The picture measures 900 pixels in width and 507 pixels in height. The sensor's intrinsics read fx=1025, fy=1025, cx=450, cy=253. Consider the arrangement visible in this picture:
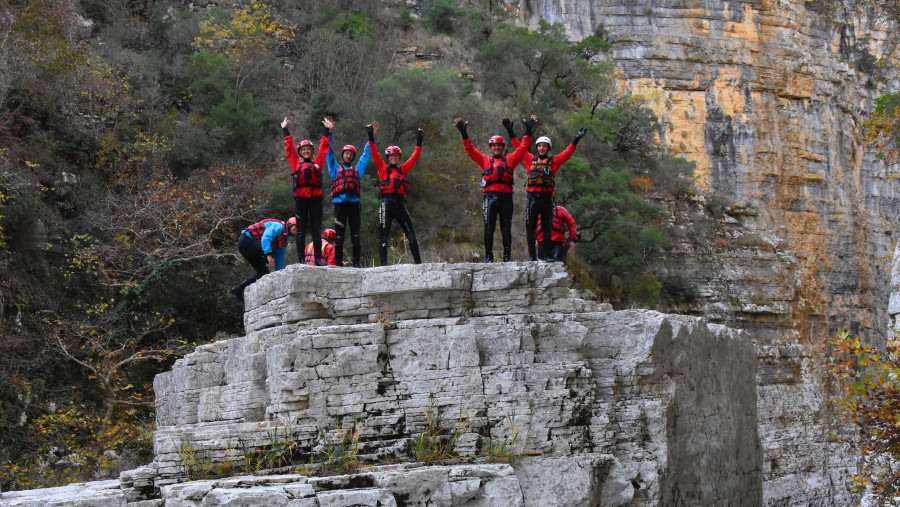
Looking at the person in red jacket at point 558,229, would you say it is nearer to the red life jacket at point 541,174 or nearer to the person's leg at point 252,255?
the red life jacket at point 541,174

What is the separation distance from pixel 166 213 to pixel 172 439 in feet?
34.2

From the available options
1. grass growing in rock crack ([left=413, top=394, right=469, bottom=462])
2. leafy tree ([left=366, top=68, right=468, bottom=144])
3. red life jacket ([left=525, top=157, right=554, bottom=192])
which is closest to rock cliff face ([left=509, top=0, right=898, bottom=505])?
leafy tree ([left=366, top=68, right=468, bottom=144])

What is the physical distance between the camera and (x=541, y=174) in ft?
37.6

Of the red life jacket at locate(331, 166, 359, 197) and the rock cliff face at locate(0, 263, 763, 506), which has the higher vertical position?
the red life jacket at locate(331, 166, 359, 197)

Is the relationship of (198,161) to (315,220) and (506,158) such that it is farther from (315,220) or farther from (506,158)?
(506,158)

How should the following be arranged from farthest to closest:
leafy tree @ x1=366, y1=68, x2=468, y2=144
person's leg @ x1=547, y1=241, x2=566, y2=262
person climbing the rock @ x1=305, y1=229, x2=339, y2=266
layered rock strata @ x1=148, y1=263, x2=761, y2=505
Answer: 1. leafy tree @ x1=366, y1=68, x2=468, y2=144
2. person's leg @ x1=547, y1=241, x2=566, y2=262
3. person climbing the rock @ x1=305, y1=229, x2=339, y2=266
4. layered rock strata @ x1=148, y1=263, x2=761, y2=505

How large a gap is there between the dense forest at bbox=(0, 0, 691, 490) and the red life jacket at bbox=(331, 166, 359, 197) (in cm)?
642

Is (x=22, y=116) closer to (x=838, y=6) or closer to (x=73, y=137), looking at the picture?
(x=73, y=137)

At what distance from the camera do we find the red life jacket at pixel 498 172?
11.4 m

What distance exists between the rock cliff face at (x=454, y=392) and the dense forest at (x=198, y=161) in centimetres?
631

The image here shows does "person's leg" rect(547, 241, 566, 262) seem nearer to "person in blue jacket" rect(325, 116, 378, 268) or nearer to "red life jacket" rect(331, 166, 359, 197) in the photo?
"person in blue jacket" rect(325, 116, 378, 268)

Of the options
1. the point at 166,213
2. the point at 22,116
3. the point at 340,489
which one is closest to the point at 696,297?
the point at 166,213

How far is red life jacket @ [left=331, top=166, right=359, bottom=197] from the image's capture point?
1144cm

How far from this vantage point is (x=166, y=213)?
62.6 ft
